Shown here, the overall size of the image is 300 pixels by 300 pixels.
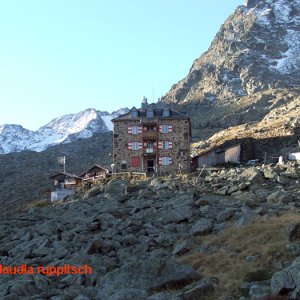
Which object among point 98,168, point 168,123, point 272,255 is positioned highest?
point 168,123

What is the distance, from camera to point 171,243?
26.1m

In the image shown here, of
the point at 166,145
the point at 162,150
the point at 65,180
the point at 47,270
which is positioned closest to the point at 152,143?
the point at 162,150

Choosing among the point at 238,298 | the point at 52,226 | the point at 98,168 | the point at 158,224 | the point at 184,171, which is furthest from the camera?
the point at 98,168

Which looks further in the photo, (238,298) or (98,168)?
(98,168)

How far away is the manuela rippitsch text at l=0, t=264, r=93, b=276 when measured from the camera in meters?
22.6

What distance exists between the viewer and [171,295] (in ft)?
56.5

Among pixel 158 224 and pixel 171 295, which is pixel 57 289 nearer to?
pixel 171 295

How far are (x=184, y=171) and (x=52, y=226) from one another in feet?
126

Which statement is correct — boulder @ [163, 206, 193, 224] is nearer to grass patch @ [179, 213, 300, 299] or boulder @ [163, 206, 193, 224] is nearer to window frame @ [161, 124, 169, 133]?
grass patch @ [179, 213, 300, 299]

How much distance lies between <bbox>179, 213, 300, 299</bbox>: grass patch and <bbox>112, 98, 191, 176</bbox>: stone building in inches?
1763

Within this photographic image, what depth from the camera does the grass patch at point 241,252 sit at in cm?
1867

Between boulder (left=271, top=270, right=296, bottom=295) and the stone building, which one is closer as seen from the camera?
boulder (left=271, top=270, right=296, bottom=295)

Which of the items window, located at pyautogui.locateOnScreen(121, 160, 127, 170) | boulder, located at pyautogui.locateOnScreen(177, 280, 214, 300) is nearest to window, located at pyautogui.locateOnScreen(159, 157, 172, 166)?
window, located at pyautogui.locateOnScreen(121, 160, 127, 170)

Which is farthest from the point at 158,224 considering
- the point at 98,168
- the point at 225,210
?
the point at 98,168
